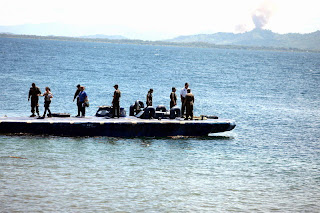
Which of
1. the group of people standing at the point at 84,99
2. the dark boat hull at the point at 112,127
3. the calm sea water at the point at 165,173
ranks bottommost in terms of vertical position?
the calm sea water at the point at 165,173

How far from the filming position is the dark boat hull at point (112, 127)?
78.4 ft

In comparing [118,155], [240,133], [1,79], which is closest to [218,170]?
[118,155]

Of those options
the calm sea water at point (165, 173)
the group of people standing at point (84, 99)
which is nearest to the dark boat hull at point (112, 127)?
the calm sea water at point (165, 173)

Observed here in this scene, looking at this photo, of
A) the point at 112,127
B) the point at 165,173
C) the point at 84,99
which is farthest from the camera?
the point at 112,127

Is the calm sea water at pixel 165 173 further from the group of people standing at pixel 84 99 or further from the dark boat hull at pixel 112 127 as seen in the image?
the group of people standing at pixel 84 99

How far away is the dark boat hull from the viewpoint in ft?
78.4

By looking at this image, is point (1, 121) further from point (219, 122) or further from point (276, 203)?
point (276, 203)

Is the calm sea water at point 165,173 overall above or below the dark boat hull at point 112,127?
below

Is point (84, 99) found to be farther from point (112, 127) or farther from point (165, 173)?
point (165, 173)

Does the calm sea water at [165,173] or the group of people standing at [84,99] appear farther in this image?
the group of people standing at [84,99]

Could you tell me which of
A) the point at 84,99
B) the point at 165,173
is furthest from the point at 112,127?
the point at 165,173

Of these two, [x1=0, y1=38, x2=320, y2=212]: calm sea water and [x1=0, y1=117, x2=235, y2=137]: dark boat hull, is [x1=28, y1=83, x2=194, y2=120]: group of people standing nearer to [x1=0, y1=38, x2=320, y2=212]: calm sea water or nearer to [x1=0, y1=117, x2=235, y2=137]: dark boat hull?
[x1=0, y1=117, x2=235, y2=137]: dark boat hull

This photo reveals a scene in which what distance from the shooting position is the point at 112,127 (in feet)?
82.2

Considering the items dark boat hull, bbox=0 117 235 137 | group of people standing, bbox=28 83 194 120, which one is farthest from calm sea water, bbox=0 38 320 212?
group of people standing, bbox=28 83 194 120
